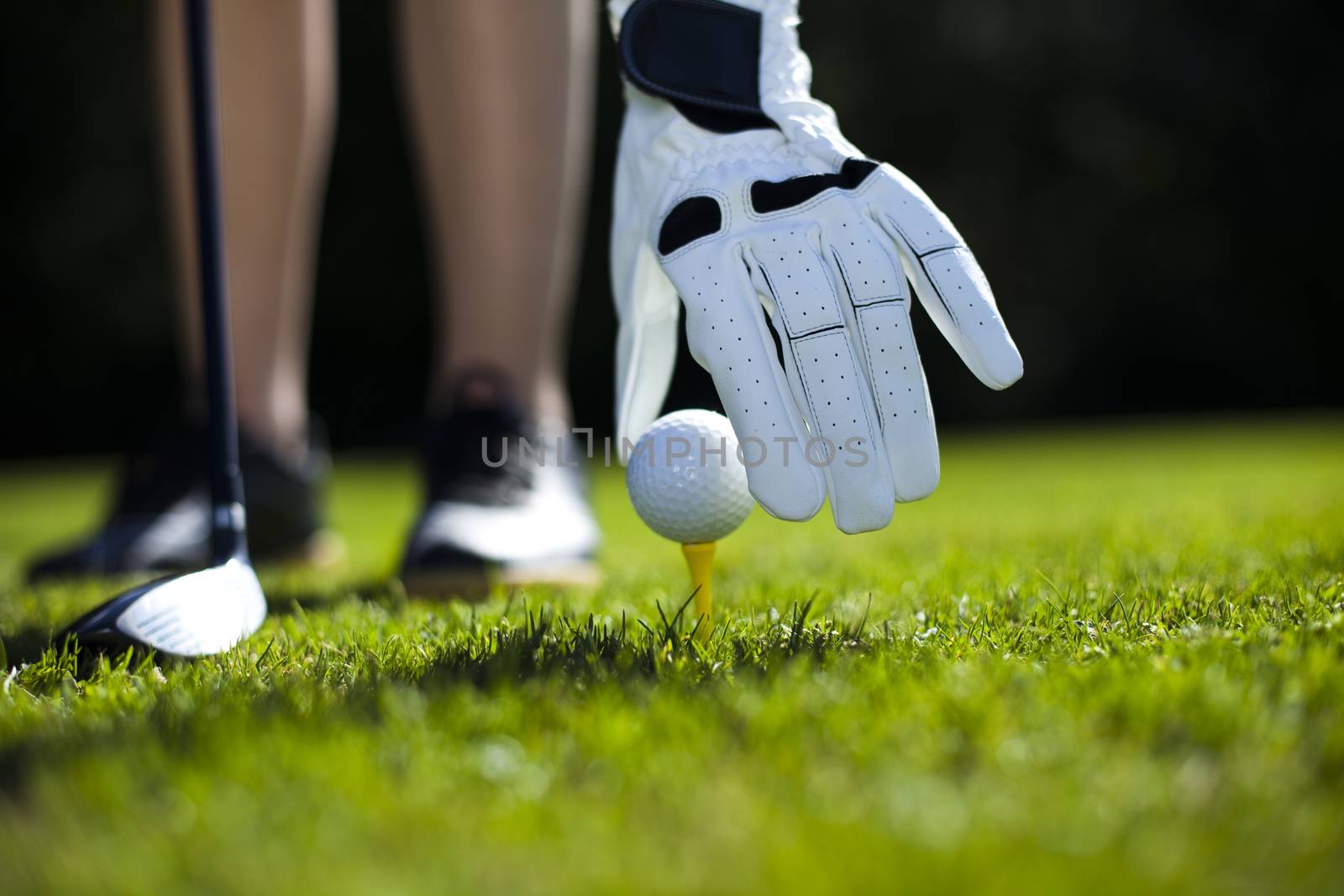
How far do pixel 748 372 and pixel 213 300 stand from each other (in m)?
0.92

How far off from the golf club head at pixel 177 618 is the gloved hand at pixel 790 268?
0.64 meters

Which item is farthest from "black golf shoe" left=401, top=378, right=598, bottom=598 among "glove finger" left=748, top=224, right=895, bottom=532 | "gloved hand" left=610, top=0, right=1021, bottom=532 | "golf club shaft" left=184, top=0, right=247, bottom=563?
"glove finger" left=748, top=224, right=895, bottom=532

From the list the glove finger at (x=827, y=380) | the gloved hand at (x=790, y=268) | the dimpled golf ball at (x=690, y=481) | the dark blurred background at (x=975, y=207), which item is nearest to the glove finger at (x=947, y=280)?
the gloved hand at (x=790, y=268)

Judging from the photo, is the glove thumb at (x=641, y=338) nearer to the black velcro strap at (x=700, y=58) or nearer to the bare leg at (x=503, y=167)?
the black velcro strap at (x=700, y=58)

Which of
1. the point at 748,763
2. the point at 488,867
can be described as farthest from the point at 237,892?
the point at 748,763

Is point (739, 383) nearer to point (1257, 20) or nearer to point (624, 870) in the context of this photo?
point (624, 870)

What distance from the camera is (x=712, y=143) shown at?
5.59 ft

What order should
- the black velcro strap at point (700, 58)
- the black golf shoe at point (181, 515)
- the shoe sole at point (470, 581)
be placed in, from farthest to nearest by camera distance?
the black golf shoe at point (181, 515) → the shoe sole at point (470, 581) → the black velcro strap at point (700, 58)

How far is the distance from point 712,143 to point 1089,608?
873mm

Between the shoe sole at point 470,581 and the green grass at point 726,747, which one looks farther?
the shoe sole at point 470,581

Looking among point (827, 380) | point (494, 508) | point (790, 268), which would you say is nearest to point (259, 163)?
point (494, 508)

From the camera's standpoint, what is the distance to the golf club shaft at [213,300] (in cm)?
179

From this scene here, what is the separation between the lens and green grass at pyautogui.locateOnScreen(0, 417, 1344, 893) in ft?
2.63

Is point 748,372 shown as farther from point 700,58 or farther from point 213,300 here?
point 213,300
